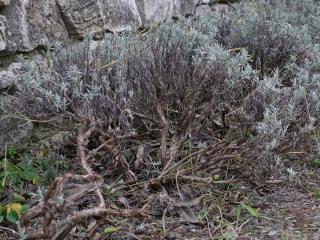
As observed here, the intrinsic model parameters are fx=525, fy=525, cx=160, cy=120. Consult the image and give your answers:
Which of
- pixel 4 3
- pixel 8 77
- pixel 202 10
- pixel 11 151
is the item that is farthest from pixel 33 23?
pixel 202 10

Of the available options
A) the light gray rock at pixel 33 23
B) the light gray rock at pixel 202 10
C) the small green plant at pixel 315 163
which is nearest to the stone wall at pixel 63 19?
the light gray rock at pixel 33 23

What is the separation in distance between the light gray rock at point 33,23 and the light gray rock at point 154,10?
0.77 meters

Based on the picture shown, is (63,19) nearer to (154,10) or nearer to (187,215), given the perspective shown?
(154,10)

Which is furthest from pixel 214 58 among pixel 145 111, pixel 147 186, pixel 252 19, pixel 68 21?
pixel 252 19

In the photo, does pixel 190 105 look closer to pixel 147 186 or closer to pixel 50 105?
pixel 147 186

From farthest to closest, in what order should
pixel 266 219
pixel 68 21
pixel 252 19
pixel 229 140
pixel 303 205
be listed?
pixel 252 19
pixel 68 21
pixel 229 140
pixel 303 205
pixel 266 219

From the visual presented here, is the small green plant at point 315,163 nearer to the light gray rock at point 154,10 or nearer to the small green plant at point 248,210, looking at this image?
the small green plant at point 248,210

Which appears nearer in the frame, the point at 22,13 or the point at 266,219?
the point at 266,219

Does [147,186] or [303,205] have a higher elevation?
[147,186]

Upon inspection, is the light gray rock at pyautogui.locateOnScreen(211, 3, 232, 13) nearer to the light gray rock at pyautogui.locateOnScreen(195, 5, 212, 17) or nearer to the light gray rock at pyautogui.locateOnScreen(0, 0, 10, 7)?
the light gray rock at pyautogui.locateOnScreen(195, 5, 212, 17)

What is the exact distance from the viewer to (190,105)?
2170 mm

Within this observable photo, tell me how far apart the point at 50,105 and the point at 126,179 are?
42 cm

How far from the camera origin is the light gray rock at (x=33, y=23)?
2324 mm

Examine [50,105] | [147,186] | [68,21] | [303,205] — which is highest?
[68,21]
